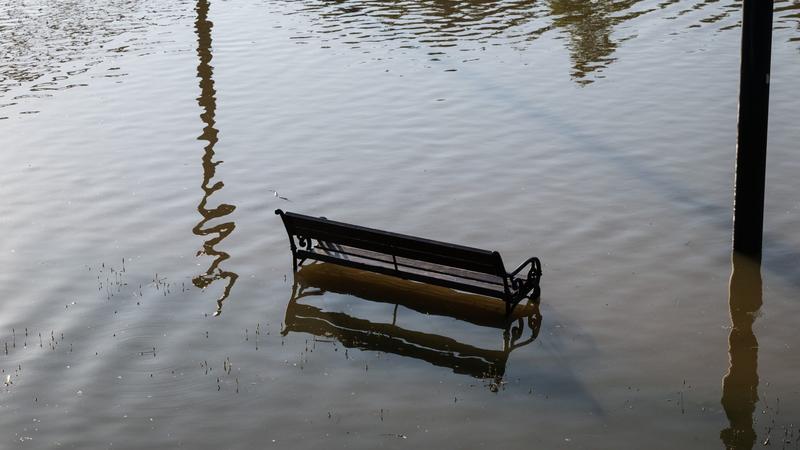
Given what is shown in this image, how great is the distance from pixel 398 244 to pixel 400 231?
8.34ft

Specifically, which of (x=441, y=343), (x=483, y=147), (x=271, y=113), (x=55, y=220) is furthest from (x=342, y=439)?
(x=271, y=113)

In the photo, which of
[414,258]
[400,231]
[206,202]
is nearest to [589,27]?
[206,202]

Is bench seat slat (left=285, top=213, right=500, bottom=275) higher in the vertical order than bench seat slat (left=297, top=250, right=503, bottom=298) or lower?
higher

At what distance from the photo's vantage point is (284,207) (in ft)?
51.1

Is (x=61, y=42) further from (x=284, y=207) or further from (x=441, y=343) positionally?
(x=441, y=343)

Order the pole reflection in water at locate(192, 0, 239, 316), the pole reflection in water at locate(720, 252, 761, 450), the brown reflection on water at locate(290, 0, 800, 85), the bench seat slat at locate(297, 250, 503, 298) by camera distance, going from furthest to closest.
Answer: the brown reflection on water at locate(290, 0, 800, 85), the pole reflection in water at locate(192, 0, 239, 316), the bench seat slat at locate(297, 250, 503, 298), the pole reflection in water at locate(720, 252, 761, 450)

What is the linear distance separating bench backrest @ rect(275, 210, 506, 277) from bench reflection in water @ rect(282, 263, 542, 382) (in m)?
0.62


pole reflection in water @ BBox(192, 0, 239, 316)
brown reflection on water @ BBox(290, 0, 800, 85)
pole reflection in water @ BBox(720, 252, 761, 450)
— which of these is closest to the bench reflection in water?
pole reflection in water @ BBox(192, 0, 239, 316)

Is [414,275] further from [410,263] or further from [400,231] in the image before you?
[400,231]

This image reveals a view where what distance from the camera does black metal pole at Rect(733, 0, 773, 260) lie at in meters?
11.8

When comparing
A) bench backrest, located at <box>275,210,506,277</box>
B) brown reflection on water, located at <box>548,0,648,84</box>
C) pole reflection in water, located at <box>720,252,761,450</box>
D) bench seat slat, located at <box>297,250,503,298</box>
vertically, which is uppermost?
bench backrest, located at <box>275,210,506,277</box>

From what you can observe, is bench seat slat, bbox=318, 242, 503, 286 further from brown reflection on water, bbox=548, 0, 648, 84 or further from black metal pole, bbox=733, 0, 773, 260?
brown reflection on water, bbox=548, 0, 648, 84

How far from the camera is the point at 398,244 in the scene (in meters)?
11.8

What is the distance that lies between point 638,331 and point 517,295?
1.31 metres
